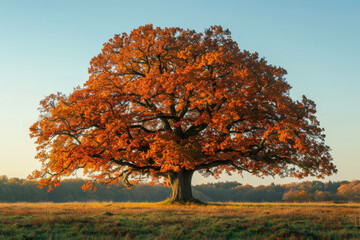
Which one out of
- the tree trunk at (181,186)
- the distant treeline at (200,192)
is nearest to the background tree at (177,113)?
the tree trunk at (181,186)

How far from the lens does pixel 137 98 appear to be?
26453mm

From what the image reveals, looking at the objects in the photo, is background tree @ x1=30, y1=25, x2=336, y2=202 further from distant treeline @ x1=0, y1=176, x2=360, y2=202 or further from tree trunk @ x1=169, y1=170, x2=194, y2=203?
distant treeline @ x1=0, y1=176, x2=360, y2=202

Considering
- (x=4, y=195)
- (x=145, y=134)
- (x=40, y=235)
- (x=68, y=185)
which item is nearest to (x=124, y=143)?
(x=145, y=134)

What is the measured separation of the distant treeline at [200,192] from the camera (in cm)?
5241

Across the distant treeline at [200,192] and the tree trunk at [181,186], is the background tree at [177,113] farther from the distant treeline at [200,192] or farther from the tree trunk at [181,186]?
the distant treeline at [200,192]

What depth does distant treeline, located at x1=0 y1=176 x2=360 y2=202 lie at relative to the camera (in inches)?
2063

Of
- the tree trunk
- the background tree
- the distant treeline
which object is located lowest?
the distant treeline

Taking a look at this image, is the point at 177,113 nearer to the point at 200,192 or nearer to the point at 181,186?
the point at 181,186

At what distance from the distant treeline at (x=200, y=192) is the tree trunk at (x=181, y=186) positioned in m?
28.2

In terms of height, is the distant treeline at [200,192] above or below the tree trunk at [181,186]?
below

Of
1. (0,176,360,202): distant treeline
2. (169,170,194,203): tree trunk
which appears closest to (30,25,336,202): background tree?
(169,170,194,203): tree trunk

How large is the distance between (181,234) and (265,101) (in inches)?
664

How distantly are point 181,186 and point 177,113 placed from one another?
6.34 metres

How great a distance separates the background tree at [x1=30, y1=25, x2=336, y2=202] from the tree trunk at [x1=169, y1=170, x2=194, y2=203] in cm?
9
